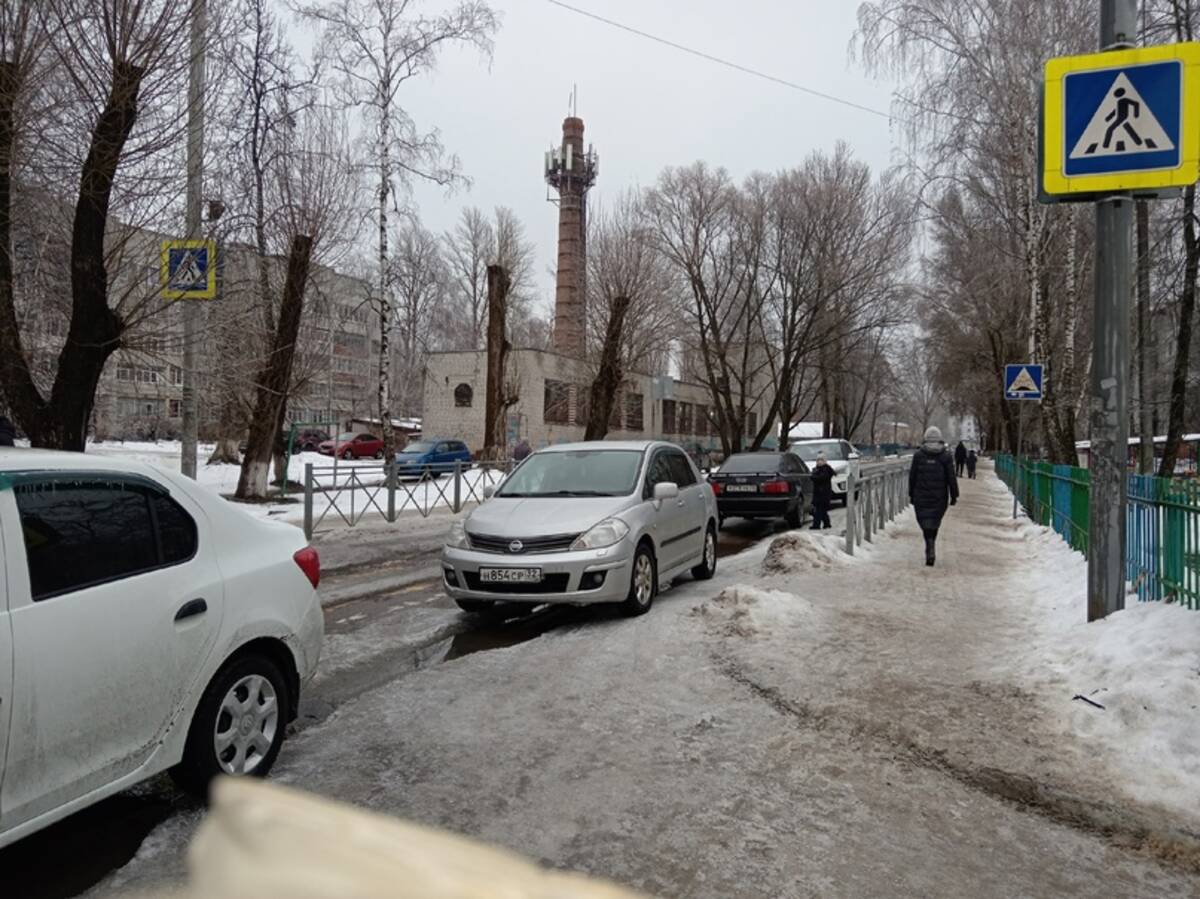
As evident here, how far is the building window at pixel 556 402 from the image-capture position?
3712cm

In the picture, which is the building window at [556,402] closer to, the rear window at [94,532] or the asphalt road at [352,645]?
the asphalt road at [352,645]

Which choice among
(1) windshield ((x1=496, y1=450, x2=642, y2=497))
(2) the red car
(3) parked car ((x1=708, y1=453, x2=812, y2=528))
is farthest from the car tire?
(2) the red car

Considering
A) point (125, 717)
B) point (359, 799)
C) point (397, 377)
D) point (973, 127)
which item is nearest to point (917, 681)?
point (359, 799)

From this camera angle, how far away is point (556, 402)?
37.7 meters

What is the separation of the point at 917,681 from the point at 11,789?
4.83 m

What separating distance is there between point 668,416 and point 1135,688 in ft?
143

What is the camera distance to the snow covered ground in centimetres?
309

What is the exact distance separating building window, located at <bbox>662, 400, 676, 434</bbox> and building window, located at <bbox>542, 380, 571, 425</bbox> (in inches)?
407

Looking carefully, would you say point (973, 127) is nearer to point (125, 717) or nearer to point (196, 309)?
point (196, 309)

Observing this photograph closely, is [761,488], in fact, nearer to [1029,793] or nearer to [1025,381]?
[1025,381]

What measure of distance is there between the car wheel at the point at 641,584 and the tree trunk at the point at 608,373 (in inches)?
783

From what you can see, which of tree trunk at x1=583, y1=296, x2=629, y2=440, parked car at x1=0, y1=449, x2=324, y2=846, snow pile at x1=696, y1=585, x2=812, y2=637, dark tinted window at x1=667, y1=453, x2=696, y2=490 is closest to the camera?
parked car at x1=0, y1=449, x2=324, y2=846

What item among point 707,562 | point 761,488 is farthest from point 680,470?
point 761,488

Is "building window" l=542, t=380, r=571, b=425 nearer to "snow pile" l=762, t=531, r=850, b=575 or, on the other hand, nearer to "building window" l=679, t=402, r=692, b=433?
"building window" l=679, t=402, r=692, b=433
